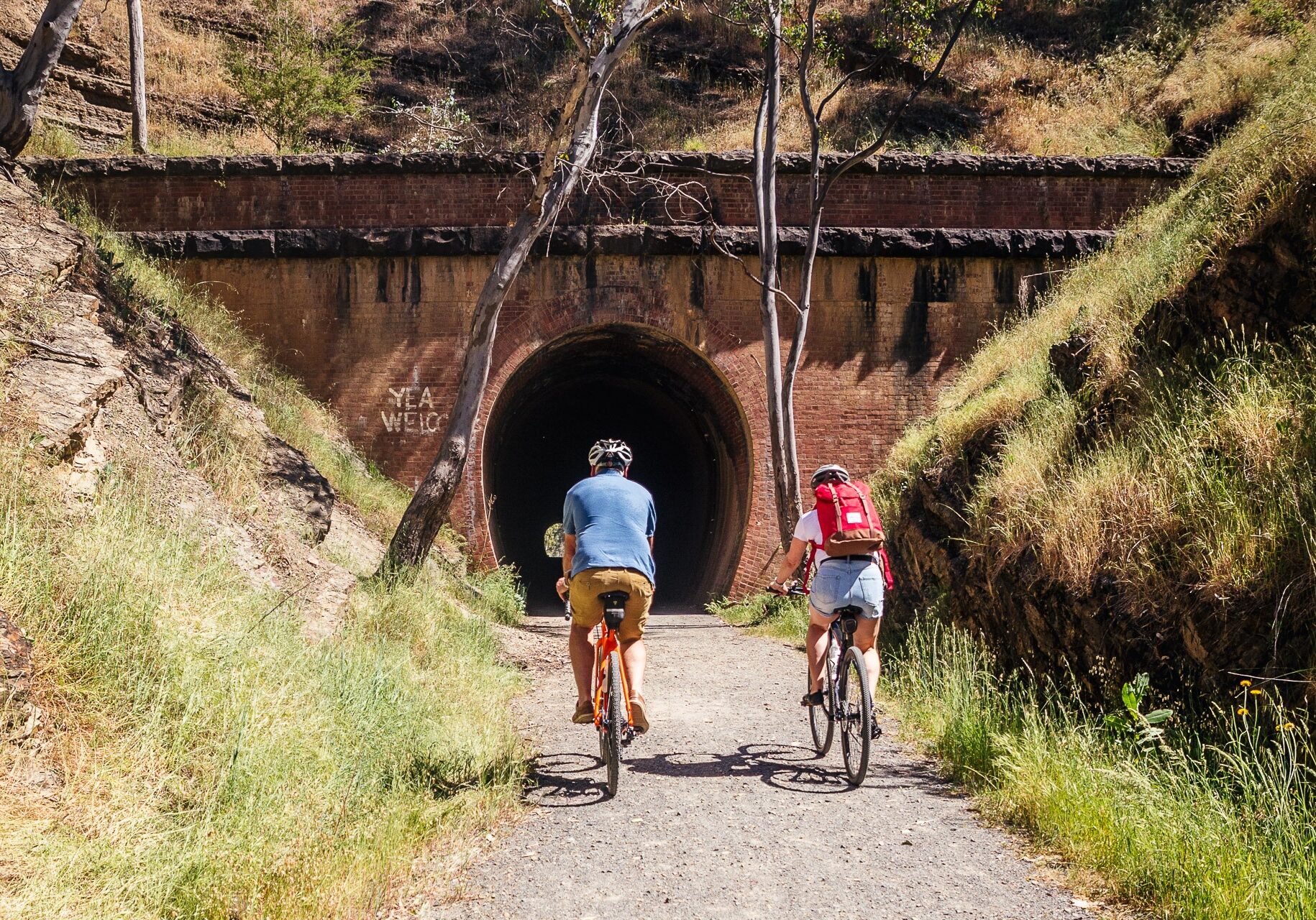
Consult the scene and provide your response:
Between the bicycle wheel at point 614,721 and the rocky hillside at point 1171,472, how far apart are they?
8.19 ft

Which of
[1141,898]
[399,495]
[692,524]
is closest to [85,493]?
[1141,898]

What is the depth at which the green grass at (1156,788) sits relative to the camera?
3350 millimetres

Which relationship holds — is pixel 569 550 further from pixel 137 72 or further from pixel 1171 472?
pixel 137 72

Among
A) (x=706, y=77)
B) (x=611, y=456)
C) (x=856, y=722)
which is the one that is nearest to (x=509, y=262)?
(x=611, y=456)

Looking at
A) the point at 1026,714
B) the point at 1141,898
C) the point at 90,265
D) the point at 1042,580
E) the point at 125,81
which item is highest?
the point at 125,81

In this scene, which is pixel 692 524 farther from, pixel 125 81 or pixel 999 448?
pixel 125 81

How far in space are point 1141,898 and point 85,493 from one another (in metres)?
4.82

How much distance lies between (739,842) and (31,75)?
385 inches

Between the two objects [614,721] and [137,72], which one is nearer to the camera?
[614,721]

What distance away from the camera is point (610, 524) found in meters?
4.99

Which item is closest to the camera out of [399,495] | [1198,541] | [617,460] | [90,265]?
[1198,541]

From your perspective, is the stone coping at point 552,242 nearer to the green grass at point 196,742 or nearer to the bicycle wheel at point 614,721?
the green grass at point 196,742

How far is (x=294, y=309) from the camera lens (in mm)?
12766

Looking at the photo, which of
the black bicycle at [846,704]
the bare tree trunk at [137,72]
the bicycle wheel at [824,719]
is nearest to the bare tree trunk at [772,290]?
the bicycle wheel at [824,719]
